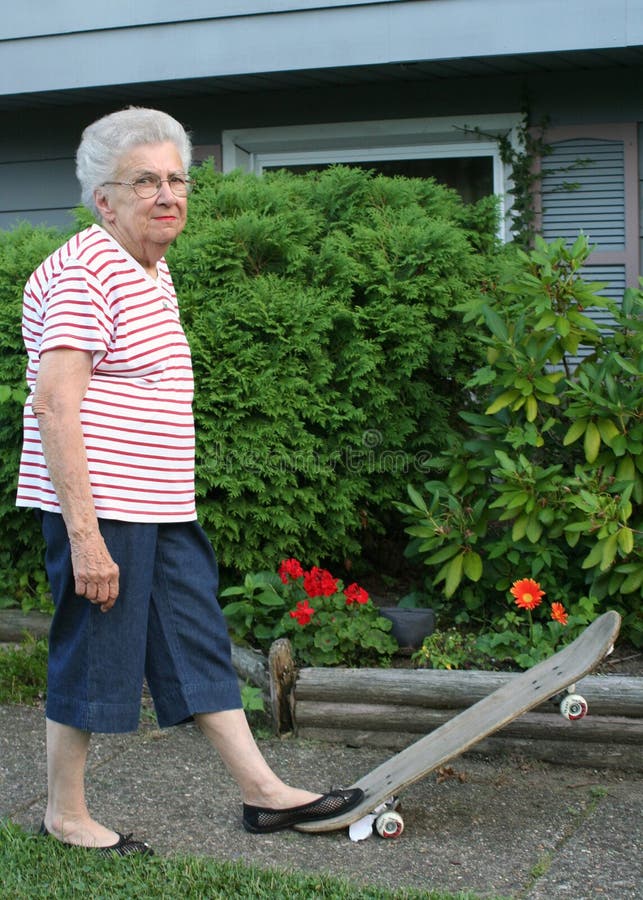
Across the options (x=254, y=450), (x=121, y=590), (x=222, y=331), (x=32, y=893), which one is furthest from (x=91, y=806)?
(x=222, y=331)

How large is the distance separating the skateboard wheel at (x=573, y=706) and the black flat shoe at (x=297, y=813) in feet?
2.09

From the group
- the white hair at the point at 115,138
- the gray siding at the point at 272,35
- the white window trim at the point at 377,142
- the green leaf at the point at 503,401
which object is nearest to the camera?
the white hair at the point at 115,138

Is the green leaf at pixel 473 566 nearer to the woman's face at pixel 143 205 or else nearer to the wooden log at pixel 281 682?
the wooden log at pixel 281 682

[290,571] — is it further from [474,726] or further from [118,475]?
[118,475]

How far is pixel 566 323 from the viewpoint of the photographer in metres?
4.06

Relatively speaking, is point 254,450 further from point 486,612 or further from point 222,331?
point 486,612

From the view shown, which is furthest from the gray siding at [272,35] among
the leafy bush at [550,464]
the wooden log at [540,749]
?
the wooden log at [540,749]

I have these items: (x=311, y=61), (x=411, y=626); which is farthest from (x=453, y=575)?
(x=311, y=61)

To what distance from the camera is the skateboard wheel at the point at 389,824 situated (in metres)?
3.05

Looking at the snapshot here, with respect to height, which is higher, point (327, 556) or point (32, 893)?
point (327, 556)

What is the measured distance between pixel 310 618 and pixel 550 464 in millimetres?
1194

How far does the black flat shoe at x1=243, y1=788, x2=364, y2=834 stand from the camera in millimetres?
3062

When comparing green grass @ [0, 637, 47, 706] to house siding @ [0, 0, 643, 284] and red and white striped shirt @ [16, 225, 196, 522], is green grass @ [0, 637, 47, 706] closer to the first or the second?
red and white striped shirt @ [16, 225, 196, 522]

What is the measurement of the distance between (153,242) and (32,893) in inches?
65.3
